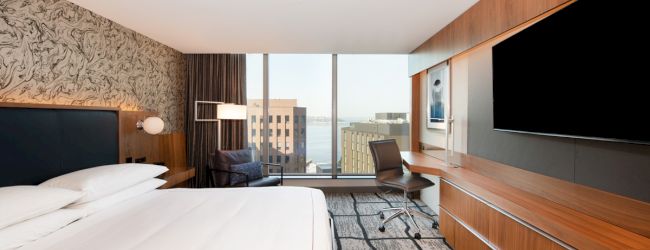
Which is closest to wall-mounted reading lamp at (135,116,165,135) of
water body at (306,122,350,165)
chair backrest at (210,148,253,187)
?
chair backrest at (210,148,253,187)

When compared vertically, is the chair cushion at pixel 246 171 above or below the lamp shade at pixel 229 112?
below

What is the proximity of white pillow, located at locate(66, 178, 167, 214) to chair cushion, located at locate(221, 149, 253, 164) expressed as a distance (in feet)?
4.44

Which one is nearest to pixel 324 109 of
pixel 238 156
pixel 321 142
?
pixel 321 142

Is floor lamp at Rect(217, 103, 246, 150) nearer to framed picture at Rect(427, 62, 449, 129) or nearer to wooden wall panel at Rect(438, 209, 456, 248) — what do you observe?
framed picture at Rect(427, 62, 449, 129)

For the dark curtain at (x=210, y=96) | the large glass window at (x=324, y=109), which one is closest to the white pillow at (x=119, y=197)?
the dark curtain at (x=210, y=96)

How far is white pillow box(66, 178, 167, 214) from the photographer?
1782 mm

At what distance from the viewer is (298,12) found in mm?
2664

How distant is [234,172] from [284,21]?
1981mm

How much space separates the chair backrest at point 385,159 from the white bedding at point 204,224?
127 cm

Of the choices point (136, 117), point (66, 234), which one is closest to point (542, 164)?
point (66, 234)

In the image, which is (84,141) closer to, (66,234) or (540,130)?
(66,234)

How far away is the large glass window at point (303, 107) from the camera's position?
4625 mm

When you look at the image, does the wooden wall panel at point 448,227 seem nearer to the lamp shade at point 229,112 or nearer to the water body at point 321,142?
the water body at point 321,142

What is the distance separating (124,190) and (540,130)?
2986mm
